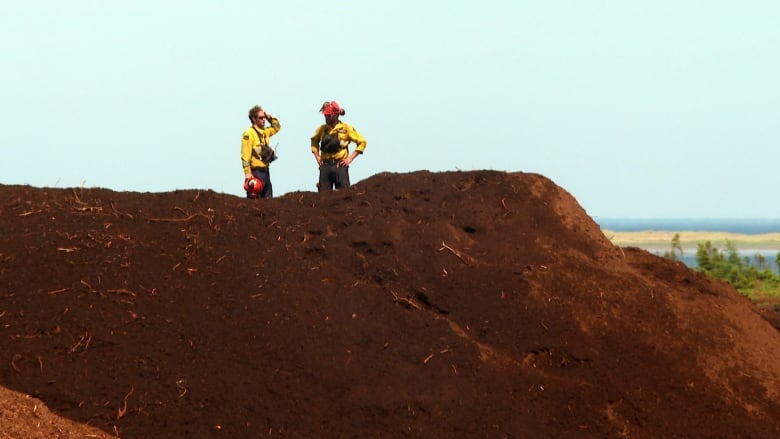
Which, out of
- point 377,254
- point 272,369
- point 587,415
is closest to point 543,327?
point 587,415

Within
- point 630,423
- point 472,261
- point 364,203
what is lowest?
point 630,423

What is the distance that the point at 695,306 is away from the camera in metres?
9.30

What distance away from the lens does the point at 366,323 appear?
327 inches

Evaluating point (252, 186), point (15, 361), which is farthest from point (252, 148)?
point (15, 361)

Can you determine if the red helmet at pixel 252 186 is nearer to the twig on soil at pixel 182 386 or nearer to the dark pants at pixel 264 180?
the dark pants at pixel 264 180

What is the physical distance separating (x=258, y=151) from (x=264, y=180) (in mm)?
412

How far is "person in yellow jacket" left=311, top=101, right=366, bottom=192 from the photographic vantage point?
489 inches

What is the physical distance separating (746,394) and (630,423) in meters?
1.34

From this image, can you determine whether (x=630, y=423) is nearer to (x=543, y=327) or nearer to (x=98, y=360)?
(x=543, y=327)

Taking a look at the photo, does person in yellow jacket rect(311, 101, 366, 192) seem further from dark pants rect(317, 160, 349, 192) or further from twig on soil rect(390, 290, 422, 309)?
twig on soil rect(390, 290, 422, 309)

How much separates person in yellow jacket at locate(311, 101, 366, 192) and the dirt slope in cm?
236

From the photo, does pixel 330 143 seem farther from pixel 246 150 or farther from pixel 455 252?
pixel 455 252

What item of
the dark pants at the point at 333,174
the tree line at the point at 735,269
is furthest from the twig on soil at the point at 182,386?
the tree line at the point at 735,269

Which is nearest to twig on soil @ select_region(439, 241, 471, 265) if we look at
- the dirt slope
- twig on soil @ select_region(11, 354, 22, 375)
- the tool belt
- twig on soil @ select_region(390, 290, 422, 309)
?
the dirt slope
